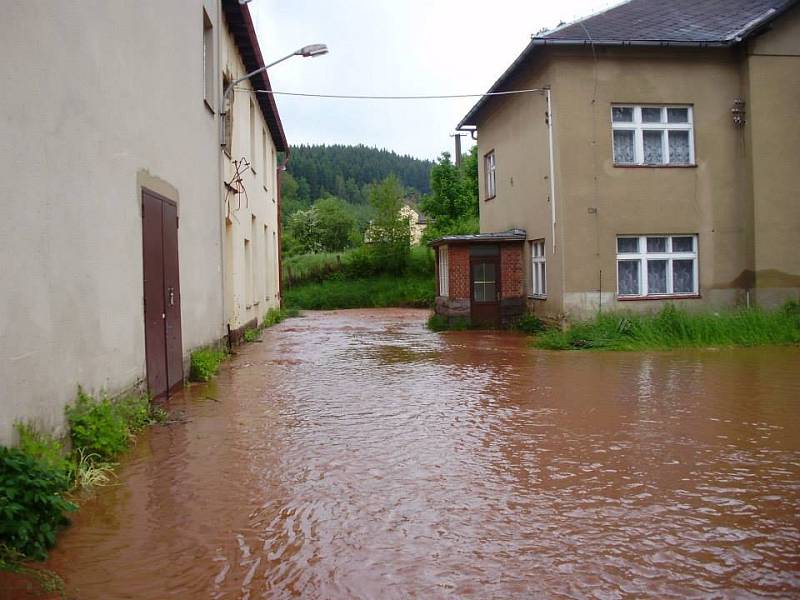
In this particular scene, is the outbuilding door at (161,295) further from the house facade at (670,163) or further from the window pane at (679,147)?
the window pane at (679,147)

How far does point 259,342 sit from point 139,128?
29.9 feet

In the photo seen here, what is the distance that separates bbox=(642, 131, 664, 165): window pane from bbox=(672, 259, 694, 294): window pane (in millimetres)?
2269

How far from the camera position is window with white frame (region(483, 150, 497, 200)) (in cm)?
2070

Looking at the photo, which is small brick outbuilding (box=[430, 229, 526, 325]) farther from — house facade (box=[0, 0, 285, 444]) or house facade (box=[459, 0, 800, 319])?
house facade (box=[0, 0, 285, 444])

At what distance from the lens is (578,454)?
5.94 m

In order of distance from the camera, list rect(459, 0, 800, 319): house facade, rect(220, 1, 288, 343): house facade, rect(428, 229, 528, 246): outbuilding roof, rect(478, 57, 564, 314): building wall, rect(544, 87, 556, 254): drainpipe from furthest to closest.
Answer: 1. rect(428, 229, 528, 246): outbuilding roof
2. rect(478, 57, 564, 314): building wall
3. rect(544, 87, 556, 254): drainpipe
4. rect(459, 0, 800, 319): house facade
5. rect(220, 1, 288, 343): house facade

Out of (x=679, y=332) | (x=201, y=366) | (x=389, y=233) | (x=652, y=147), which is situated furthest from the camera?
(x=389, y=233)

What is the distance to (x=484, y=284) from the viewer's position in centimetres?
1853

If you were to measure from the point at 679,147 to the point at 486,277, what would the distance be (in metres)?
5.45

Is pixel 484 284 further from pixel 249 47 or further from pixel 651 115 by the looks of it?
pixel 249 47

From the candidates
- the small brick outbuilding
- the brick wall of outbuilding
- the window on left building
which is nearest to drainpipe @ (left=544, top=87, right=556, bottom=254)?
the small brick outbuilding

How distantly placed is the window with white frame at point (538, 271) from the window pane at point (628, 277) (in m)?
1.74

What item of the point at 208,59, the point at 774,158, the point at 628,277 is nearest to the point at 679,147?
the point at 774,158

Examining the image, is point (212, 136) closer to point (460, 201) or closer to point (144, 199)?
point (144, 199)
